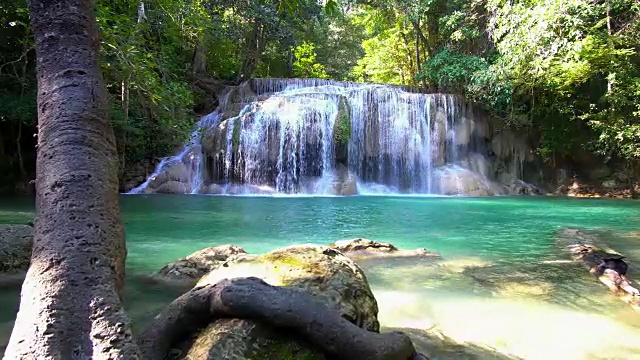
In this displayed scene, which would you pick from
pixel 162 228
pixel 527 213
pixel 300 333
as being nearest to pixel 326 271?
pixel 300 333

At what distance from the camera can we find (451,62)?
2078 cm

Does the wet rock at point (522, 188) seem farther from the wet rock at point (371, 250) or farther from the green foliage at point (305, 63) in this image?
the wet rock at point (371, 250)

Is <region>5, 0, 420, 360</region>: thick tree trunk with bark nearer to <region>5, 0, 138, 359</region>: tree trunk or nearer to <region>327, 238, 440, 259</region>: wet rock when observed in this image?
<region>5, 0, 138, 359</region>: tree trunk

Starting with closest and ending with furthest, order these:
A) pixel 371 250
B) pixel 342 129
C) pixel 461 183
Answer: pixel 371 250, pixel 461 183, pixel 342 129

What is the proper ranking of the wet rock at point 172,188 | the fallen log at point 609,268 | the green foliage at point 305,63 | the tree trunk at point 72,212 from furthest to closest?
the green foliage at point 305,63 → the wet rock at point 172,188 → the fallen log at point 609,268 → the tree trunk at point 72,212

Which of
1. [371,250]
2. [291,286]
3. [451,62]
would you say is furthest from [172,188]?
[291,286]

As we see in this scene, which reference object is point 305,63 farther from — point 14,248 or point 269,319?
point 269,319

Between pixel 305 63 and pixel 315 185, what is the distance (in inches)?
427

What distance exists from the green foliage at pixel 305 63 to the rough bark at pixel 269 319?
964 inches

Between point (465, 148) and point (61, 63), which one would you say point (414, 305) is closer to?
point (61, 63)

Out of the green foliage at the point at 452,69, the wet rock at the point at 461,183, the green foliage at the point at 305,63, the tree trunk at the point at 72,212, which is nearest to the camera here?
the tree trunk at the point at 72,212

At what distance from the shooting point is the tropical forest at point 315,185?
181 centimetres

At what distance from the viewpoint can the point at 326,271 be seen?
2.94 m

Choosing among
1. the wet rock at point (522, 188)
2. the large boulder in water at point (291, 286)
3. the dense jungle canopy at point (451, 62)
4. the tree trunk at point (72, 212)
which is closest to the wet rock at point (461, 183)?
the wet rock at point (522, 188)
